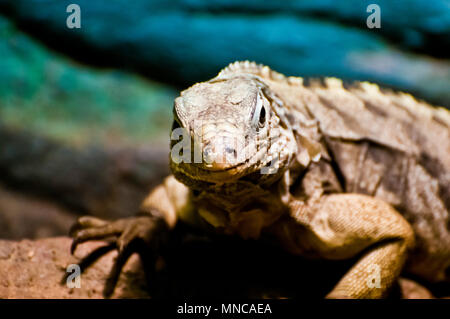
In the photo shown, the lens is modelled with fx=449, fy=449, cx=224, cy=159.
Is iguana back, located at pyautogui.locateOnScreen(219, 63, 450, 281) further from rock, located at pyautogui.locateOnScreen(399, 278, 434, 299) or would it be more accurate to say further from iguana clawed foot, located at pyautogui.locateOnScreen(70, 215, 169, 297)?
iguana clawed foot, located at pyautogui.locateOnScreen(70, 215, 169, 297)

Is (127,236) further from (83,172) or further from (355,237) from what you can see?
(83,172)

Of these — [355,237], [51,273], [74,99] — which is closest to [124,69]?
[74,99]

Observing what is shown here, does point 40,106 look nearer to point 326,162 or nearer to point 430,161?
point 326,162

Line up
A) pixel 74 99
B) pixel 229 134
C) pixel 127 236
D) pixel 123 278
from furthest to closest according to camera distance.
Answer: pixel 74 99, pixel 127 236, pixel 123 278, pixel 229 134

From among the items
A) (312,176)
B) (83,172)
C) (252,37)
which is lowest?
(312,176)

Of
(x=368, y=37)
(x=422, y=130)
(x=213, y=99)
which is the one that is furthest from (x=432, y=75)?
(x=213, y=99)

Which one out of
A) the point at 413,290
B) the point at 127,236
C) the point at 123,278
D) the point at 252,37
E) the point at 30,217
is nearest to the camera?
the point at 123,278

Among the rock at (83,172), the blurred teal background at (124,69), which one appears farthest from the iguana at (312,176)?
the rock at (83,172)

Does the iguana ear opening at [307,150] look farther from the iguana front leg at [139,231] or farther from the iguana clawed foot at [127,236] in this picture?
the iguana clawed foot at [127,236]
